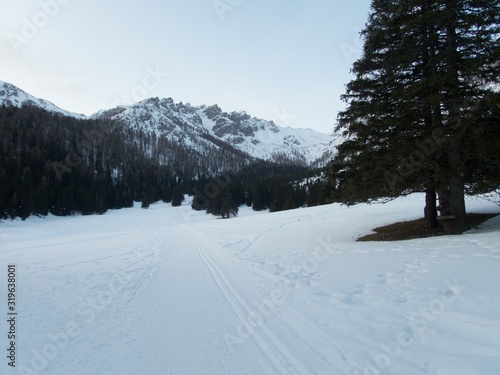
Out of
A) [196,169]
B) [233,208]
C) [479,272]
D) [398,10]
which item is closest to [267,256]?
[479,272]

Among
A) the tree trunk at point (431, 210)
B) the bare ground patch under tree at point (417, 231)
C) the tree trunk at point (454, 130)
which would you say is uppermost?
the tree trunk at point (454, 130)

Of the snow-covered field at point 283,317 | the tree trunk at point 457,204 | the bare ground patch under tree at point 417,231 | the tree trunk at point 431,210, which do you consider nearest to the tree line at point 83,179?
the bare ground patch under tree at point 417,231

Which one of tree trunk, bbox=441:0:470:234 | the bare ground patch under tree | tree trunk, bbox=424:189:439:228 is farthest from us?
tree trunk, bbox=424:189:439:228

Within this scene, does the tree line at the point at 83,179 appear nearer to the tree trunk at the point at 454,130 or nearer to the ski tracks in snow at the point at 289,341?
the tree trunk at the point at 454,130

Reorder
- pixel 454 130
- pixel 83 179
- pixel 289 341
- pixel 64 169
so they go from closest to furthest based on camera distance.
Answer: pixel 289 341
pixel 454 130
pixel 64 169
pixel 83 179

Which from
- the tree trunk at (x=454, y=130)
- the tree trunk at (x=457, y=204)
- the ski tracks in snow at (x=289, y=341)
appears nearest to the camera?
the ski tracks in snow at (x=289, y=341)

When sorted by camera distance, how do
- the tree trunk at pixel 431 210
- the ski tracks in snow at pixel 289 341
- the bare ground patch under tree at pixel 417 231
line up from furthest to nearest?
the tree trunk at pixel 431 210
the bare ground patch under tree at pixel 417 231
the ski tracks in snow at pixel 289 341

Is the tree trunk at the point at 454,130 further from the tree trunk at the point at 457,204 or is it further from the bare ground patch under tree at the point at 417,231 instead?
the bare ground patch under tree at the point at 417,231

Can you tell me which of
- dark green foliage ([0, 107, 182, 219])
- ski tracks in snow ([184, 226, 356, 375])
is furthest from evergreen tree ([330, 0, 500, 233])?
dark green foliage ([0, 107, 182, 219])

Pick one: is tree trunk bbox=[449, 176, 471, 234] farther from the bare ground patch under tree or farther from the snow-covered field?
the snow-covered field

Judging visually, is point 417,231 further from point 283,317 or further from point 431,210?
point 283,317

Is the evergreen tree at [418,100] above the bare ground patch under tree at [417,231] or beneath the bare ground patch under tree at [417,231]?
above

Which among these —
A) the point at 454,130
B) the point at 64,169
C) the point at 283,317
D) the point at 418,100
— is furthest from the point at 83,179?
the point at 454,130

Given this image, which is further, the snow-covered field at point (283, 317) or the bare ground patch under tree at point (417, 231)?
the bare ground patch under tree at point (417, 231)
